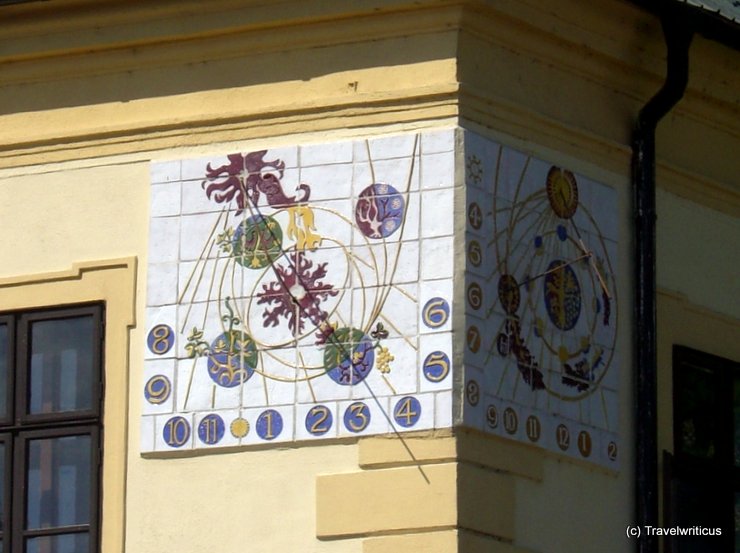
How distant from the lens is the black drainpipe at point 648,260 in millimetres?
13008

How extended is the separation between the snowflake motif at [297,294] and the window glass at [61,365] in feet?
3.16

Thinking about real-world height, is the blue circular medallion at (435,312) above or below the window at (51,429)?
above

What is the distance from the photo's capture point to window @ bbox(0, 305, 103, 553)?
12812 millimetres

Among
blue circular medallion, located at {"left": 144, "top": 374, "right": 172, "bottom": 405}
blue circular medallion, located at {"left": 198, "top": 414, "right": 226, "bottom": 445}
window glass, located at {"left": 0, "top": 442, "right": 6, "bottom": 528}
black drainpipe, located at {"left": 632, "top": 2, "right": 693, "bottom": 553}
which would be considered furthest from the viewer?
black drainpipe, located at {"left": 632, "top": 2, "right": 693, "bottom": 553}

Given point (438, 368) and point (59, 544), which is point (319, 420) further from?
point (59, 544)

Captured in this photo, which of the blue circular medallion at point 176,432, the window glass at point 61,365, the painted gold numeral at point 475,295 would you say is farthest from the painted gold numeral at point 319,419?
the window glass at point 61,365

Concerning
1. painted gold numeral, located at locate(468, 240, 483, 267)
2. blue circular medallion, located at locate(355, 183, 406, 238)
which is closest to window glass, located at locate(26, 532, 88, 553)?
blue circular medallion, located at locate(355, 183, 406, 238)

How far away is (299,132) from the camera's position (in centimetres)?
1280

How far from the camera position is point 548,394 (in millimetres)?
12656

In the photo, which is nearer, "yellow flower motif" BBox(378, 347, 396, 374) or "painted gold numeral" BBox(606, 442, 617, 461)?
"yellow flower motif" BBox(378, 347, 396, 374)

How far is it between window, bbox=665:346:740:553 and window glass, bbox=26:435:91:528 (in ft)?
9.44

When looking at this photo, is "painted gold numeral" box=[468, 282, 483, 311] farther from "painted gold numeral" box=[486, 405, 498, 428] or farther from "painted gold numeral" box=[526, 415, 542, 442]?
"painted gold numeral" box=[526, 415, 542, 442]

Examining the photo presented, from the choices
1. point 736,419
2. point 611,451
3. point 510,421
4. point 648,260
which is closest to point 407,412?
point 510,421

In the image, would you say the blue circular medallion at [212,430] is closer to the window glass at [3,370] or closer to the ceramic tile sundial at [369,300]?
the ceramic tile sundial at [369,300]
